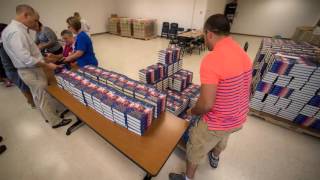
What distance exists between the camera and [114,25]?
30.5 ft

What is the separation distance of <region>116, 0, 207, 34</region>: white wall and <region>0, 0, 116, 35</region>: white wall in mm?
1324

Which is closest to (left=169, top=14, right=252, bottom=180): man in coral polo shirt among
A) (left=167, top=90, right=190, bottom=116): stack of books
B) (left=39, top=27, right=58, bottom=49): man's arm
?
(left=167, top=90, right=190, bottom=116): stack of books

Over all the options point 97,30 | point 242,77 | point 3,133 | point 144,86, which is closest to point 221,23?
point 242,77

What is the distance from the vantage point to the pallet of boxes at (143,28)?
816 centimetres

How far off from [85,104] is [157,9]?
28.7 feet

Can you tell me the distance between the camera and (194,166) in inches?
59.3

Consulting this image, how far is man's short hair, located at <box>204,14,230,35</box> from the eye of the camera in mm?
1007

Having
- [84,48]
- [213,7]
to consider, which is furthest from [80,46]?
[213,7]

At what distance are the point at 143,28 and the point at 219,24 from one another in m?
7.92

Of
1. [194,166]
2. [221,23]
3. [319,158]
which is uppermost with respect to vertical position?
[221,23]

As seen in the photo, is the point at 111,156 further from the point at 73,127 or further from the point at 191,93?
the point at 191,93

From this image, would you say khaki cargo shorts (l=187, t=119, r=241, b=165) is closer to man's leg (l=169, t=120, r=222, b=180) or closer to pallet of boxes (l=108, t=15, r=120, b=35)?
man's leg (l=169, t=120, r=222, b=180)

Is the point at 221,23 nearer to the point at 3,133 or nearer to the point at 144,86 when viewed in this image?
the point at 144,86

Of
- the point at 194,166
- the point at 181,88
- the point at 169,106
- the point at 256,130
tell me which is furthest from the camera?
the point at 181,88
